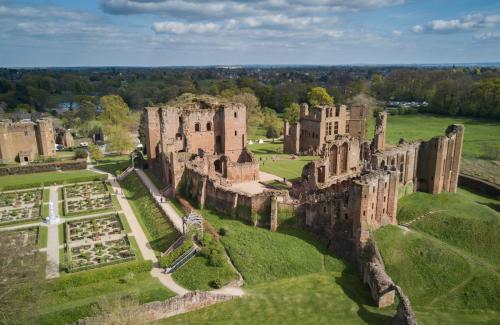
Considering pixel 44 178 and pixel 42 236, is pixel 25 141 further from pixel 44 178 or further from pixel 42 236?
pixel 42 236

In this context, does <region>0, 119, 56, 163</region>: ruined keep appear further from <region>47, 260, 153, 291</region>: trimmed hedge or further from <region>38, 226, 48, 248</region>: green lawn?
<region>47, 260, 153, 291</region>: trimmed hedge

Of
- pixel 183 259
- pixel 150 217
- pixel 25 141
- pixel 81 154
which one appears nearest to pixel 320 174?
pixel 150 217

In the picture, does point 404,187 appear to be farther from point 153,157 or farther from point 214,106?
point 153,157

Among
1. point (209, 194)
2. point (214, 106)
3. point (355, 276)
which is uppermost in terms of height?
point (214, 106)

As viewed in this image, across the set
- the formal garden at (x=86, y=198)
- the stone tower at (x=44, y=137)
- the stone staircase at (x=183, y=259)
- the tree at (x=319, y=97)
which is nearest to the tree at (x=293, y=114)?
the tree at (x=319, y=97)

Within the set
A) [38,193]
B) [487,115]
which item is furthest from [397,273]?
[487,115]

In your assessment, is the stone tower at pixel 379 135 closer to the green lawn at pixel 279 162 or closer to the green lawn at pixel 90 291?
the green lawn at pixel 279 162
